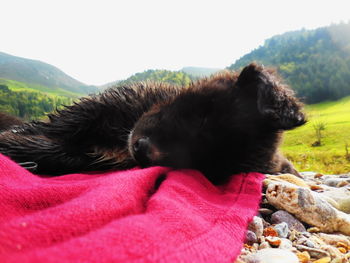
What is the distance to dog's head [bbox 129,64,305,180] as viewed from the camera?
226 centimetres

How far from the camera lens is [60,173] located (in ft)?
9.01

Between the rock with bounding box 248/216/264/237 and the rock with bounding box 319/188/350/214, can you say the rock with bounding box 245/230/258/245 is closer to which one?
the rock with bounding box 248/216/264/237

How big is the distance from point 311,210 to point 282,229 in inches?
13.8

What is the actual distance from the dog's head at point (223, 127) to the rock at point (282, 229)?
0.61 meters

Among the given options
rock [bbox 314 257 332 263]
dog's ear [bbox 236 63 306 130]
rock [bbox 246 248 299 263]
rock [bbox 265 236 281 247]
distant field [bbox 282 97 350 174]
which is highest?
dog's ear [bbox 236 63 306 130]

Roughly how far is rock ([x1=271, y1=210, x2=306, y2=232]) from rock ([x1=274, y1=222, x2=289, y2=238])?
120 mm

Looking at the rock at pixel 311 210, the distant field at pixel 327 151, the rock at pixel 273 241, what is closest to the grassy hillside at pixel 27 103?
the rock at pixel 311 210

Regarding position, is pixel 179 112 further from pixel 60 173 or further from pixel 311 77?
pixel 311 77

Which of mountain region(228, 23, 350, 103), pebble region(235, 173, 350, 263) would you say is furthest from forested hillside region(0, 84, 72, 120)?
pebble region(235, 173, 350, 263)

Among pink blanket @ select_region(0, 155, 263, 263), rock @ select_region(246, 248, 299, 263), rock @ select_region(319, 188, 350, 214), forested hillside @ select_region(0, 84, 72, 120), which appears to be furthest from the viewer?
forested hillside @ select_region(0, 84, 72, 120)

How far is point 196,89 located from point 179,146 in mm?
591

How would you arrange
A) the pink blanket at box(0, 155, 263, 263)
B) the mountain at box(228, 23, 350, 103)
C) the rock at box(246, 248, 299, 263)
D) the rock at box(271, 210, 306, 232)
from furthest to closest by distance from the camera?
1. the mountain at box(228, 23, 350, 103)
2. the rock at box(271, 210, 306, 232)
3. the rock at box(246, 248, 299, 263)
4. the pink blanket at box(0, 155, 263, 263)

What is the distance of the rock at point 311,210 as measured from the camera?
7.15 ft

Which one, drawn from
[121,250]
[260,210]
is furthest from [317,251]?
[121,250]
